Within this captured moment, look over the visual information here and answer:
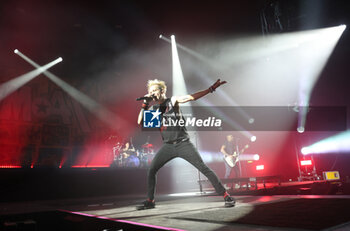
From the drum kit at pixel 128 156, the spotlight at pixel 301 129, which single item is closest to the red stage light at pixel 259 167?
the spotlight at pixel 301 129

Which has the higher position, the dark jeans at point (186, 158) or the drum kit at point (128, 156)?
the drum kit at point (128, 156)

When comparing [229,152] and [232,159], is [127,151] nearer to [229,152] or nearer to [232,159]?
[229,152]

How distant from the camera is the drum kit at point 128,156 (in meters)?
9.22

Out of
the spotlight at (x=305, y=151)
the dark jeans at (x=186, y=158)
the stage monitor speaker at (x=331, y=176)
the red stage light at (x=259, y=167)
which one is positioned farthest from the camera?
the red stage light at (x=259, y=167)

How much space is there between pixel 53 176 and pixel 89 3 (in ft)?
16.7

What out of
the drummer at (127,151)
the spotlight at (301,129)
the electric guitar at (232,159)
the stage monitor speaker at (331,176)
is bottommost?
the stage monitor speaker at (331,176)

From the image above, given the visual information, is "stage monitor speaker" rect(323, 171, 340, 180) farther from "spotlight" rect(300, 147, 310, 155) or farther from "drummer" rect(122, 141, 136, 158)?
"drummer" rect(122, 141, 136, 158)

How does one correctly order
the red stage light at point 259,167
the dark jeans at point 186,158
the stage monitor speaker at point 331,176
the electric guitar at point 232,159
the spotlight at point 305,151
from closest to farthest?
the dark jeans at point 186,158 < the stage monitor speaker at point 331,176 < the electric guitar at point 232,159 < the spotlight at point 305,151 < the red stage light at point 259,167

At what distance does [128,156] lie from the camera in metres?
9.31

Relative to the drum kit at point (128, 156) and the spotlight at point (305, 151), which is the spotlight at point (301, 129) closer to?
the spotlight at point (305, 151)

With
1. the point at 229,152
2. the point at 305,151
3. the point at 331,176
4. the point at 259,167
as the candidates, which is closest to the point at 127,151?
the point at 229,152

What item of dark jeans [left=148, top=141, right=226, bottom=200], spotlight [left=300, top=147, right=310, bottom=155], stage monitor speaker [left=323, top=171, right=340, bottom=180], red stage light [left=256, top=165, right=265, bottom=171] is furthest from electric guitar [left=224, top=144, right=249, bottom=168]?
dark jeans [left=148, top=141, right=226, bottom=200]

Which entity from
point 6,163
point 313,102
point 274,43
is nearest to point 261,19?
point 274,43

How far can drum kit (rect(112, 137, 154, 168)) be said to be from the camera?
363 inches
